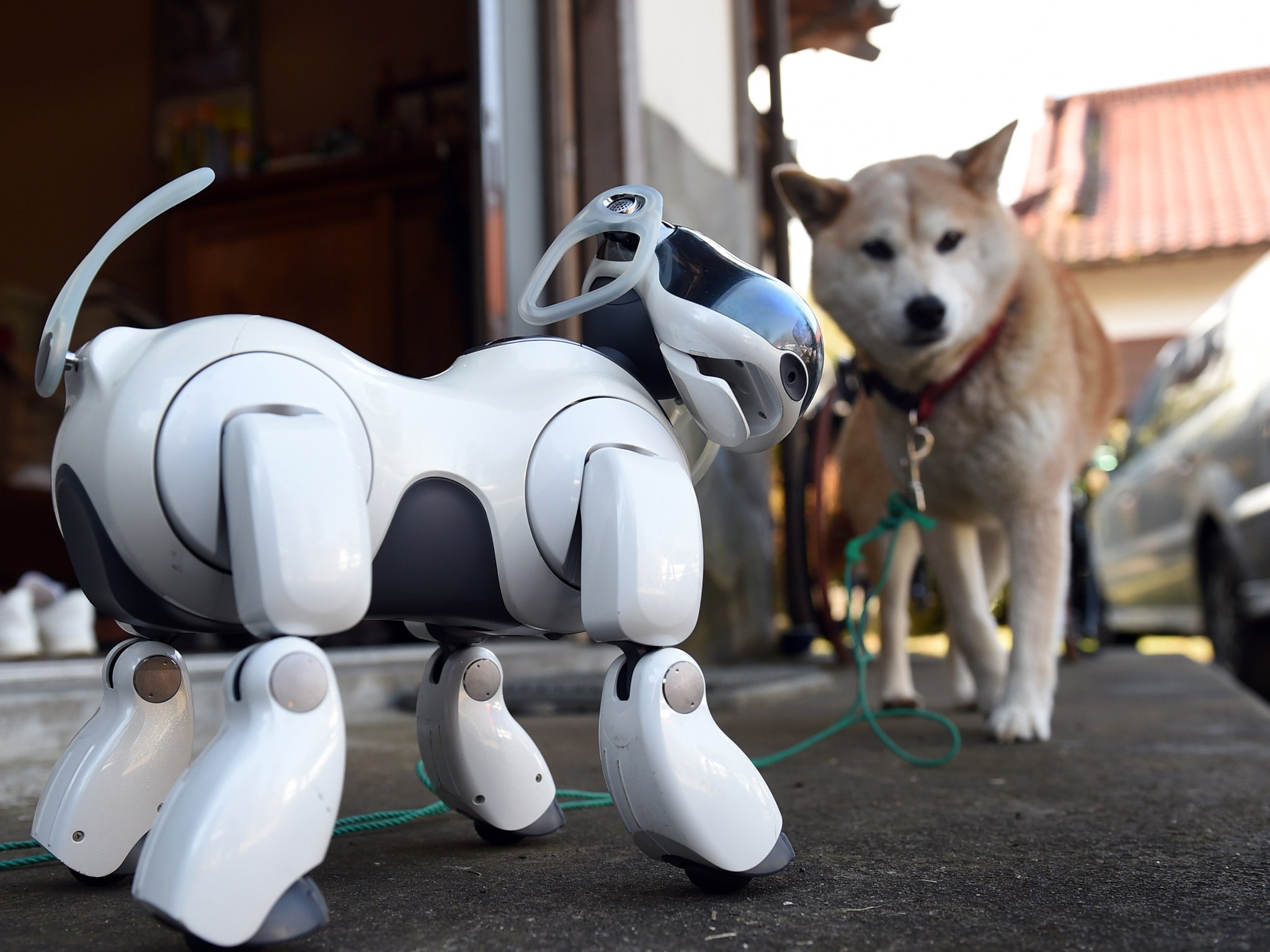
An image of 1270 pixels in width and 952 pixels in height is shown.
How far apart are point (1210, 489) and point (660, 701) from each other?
3711 mm

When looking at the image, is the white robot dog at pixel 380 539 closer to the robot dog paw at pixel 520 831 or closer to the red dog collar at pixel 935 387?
the robot dog paw at pixel 520 831

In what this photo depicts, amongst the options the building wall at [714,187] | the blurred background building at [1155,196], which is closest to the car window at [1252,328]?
the building wall at [714,187]

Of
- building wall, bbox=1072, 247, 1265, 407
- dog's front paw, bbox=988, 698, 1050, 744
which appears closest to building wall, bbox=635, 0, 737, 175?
dog's front paw, bbox=988, 698, 1050, 744

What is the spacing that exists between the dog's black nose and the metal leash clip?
0.20 m

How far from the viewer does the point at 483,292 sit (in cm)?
327

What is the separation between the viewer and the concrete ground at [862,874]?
36.5 inches

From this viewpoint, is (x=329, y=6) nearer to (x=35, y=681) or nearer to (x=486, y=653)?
(x=35, y=681)

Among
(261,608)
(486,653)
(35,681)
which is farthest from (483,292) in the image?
(261,608)

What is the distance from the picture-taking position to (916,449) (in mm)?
2244

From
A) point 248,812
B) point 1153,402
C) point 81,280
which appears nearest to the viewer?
point 248,812

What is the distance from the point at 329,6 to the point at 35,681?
381 cm

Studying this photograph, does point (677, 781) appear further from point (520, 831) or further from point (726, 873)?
point (520, 831)

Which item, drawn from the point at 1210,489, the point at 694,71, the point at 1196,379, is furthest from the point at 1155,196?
the point at 694,71

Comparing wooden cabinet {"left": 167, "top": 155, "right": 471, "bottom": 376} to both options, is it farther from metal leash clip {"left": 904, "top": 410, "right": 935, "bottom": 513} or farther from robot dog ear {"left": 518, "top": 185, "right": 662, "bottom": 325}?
robot dog ear {"left": 518, "top": 185, "right": 662, "bottom": 325}
